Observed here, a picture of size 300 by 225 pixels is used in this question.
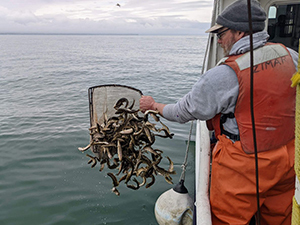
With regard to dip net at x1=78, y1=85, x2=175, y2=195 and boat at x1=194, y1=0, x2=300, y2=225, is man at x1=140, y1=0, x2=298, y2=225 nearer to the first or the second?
boat at x1=194, y1=0, x2=300, y2=225

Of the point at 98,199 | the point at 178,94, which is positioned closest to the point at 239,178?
the point at 98,199

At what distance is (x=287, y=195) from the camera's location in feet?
8.42

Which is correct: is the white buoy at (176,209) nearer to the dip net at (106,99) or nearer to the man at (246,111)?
the man at (246,111)

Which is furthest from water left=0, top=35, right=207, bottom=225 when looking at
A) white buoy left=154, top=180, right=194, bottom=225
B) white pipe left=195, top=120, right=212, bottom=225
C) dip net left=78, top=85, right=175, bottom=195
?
dip net left=78, top=85, right=175, bottom=195

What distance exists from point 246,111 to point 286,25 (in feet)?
23.1

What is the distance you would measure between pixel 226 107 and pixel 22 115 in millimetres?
11069

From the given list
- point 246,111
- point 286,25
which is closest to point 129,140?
point 246,111

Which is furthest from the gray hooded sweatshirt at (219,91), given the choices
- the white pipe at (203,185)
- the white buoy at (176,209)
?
the white buoy at (176,209)

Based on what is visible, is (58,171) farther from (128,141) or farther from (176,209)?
(128,141)

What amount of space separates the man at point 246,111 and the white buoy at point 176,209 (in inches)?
53.0

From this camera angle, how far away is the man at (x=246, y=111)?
7.53 feet

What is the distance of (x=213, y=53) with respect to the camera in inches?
241

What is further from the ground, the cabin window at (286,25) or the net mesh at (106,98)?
the cabin window at (286,25)

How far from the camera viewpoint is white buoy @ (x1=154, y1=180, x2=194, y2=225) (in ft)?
12.6
